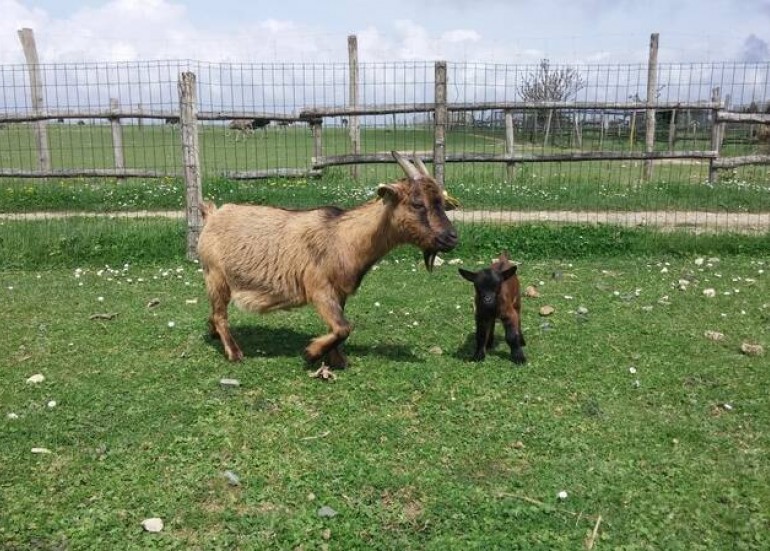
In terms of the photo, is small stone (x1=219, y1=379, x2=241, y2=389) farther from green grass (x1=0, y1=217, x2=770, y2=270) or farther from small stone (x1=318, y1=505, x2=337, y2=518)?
green grass (x1=0, y1=217, x2=770, y2=270)

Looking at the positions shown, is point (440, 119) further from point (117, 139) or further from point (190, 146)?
point (117, 139)

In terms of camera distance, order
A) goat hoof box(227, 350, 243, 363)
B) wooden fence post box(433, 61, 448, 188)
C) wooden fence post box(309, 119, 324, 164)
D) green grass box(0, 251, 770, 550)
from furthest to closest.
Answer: wooden fence post box(309, 119, 324, 164) < wooden fence post box(433, 61, 448, 188) < goat hoof box(227, 350, 243, 363) < green grass box(0, 251, 770, 550)

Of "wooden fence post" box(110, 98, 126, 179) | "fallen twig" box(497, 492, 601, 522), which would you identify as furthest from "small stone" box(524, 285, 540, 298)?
"wooden fence post" box(110, 98, 126, 179)

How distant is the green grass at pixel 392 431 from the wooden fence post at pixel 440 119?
315 cm

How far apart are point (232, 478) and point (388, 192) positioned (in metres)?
2.44

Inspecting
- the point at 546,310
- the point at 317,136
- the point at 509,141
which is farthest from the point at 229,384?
the point at 509,141

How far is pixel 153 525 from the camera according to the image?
11.8ft

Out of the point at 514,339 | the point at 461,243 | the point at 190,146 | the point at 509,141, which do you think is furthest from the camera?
the point at 509,141

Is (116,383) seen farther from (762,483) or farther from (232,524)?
(762,483)

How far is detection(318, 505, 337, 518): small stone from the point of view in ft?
12.2

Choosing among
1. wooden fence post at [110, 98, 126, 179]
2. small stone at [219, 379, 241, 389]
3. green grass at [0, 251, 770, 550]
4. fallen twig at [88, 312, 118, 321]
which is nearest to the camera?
green grass at [0, 251, 770, 550]

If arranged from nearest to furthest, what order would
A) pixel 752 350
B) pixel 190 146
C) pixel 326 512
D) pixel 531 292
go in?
pixel 326 512 → pixel 752 350 → pixel 531 292 → pixel 190 146

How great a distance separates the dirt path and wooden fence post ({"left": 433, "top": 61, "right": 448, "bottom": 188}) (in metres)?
1.28

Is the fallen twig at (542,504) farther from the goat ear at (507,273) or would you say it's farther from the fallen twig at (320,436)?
the goat ear at (507,273)
